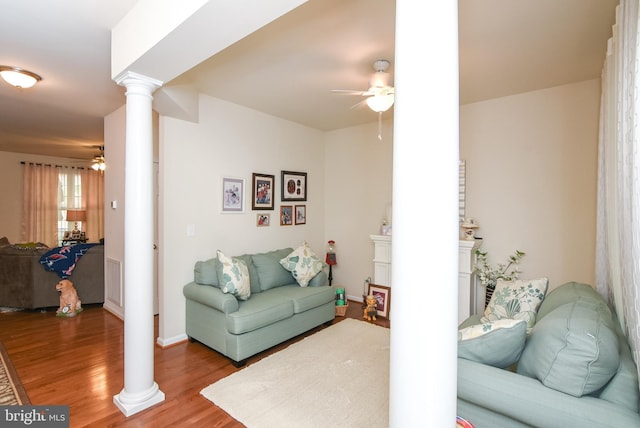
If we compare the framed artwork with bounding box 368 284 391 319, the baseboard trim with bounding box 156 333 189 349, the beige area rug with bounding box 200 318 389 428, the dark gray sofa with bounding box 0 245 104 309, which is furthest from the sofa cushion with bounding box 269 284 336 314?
the dark gray sofa with bounding box 0 245 104 309

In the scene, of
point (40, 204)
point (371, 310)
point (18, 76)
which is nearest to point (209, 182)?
point (18, 76)

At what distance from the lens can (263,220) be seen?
13.4ft

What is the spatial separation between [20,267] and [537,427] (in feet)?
18.6

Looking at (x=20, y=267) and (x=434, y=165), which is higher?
(x=434, y=165)

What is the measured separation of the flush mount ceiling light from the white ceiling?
84mm

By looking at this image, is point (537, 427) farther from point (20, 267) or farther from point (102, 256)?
point (20, 267)

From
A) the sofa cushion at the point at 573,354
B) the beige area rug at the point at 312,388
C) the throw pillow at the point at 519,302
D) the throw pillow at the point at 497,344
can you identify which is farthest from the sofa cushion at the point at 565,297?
the beige area rug at the point at 312,388

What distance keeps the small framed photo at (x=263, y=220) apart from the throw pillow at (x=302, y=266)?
619 millimetres

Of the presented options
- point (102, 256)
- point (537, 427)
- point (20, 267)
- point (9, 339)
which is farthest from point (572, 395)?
point (20, 267)

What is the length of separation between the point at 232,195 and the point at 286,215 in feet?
3.13

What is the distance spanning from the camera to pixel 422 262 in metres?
0.89

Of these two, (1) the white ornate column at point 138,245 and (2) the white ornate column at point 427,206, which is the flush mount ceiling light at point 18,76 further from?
(2) the white ornate column at point 427,206

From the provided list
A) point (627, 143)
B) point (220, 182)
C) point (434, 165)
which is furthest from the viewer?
point (220, 182)

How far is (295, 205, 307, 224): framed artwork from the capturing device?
4.62m
